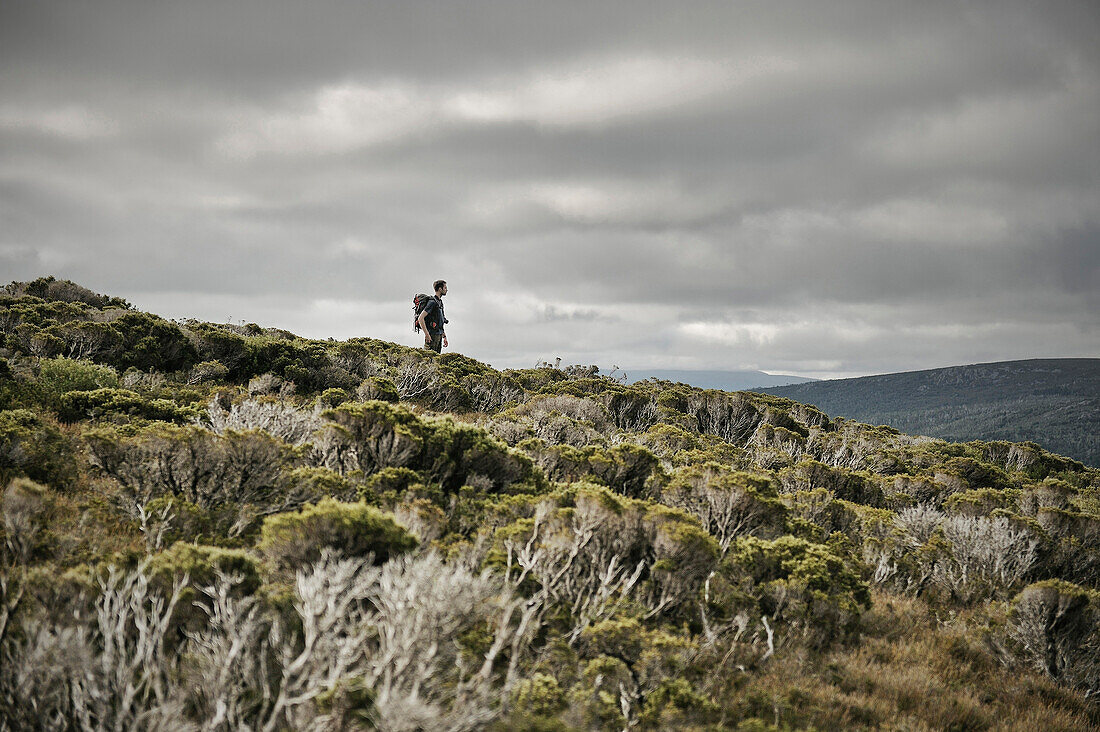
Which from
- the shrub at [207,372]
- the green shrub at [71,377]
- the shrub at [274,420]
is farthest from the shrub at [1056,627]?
the shrub at [207,372]

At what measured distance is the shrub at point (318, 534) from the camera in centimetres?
406

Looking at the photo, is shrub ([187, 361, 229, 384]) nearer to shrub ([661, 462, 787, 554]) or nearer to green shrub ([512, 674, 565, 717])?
shrub ([661, 462, 787, 554])

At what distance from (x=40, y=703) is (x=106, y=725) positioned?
34 centimetres

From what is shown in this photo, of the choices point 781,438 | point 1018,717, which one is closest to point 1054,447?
point 781,438

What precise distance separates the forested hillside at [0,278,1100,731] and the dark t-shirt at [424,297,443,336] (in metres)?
6.01

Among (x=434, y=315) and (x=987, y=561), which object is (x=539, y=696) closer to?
(x=987, y=561)

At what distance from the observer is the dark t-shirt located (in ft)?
53.1

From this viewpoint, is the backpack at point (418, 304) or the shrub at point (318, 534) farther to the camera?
the backpack at point (418, 304)

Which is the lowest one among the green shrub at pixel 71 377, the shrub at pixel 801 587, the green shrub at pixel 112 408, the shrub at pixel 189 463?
the shrub at pixel 801 587

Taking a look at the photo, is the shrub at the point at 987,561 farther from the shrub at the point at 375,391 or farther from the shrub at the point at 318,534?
the shrub at the point at 375,391

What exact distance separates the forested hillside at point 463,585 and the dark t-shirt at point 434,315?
601cm

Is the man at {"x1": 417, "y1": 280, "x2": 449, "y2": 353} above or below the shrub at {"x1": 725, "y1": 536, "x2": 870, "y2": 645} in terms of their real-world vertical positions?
above

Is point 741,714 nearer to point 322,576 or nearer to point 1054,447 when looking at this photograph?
point 322,576

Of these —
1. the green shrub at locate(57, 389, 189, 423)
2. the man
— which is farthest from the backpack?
the green shrub at locate(57, 389, 189, 423)
